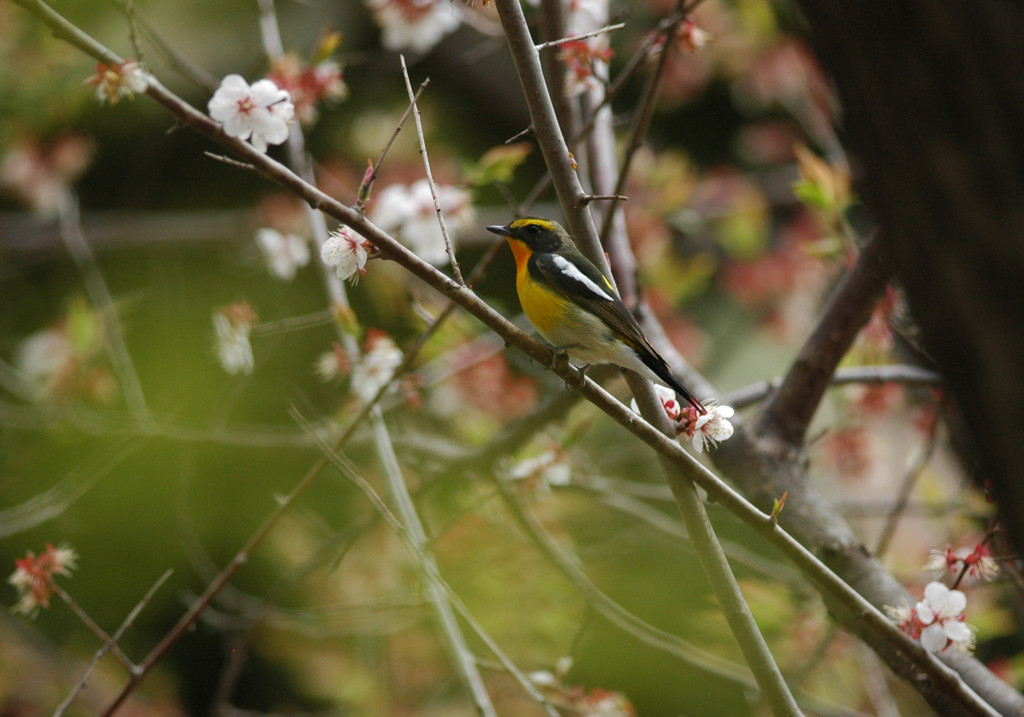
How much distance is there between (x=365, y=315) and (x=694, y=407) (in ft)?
13.7

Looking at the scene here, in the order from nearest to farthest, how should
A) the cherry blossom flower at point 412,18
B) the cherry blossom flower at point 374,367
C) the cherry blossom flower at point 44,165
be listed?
the cherry blossom flower at point 374,367 < the cherry blossom flower at point 412,18 < the cherry blossom flower at point 44,165

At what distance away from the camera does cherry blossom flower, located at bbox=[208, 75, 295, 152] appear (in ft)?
7.09

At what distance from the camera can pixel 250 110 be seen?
2178mm

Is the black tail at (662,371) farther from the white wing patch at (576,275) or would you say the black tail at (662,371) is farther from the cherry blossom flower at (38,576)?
the cherry blossom flower at (38,576)

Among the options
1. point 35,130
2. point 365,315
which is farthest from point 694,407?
point 35,130

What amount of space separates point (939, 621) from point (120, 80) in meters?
2.36

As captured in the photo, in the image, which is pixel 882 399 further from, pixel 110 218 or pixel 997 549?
pixel 110 218

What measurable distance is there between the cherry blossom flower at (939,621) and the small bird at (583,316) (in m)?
0.75

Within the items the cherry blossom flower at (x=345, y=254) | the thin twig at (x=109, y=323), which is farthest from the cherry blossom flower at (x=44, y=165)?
the cherry blossom flower at (x=345, y=254)

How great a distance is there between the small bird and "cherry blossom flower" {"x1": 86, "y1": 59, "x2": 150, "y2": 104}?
45.8 inches

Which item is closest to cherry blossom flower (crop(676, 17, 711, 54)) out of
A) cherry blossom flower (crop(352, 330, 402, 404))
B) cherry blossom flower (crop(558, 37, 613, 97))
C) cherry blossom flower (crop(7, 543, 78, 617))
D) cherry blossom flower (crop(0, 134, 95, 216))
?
cherry blossom flower (crop(558, 37, 613, 97))

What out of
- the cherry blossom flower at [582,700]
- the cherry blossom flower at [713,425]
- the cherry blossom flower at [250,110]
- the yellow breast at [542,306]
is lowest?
the cherry blossom flower at [582,700]

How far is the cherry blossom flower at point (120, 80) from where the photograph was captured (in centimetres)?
179

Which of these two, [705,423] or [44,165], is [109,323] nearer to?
[44,165]
